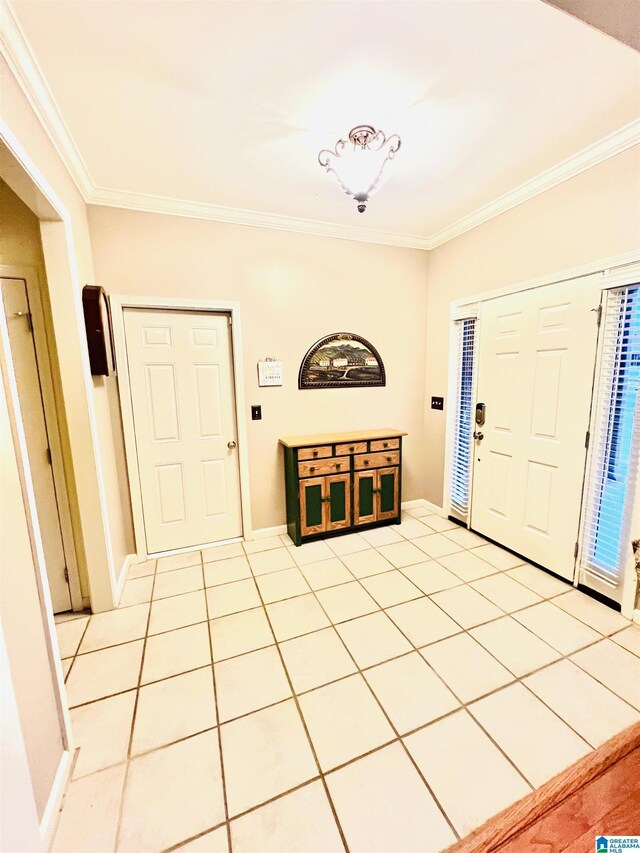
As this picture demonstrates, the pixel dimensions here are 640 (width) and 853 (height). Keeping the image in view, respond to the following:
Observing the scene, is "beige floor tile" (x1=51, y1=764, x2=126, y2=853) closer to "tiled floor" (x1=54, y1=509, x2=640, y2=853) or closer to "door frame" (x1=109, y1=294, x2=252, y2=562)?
"tiled floor" (x1=54, y1=509, x2=640, y2=853)

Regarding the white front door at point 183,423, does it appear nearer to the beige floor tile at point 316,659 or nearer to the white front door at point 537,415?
the beige floor tile at point 316,659

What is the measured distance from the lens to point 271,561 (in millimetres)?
2760

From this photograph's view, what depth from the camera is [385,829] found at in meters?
1.13

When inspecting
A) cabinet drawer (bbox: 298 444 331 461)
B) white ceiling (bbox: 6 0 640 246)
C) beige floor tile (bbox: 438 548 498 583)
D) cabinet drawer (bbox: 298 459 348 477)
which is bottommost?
beige floor tile (bbox: 438 548 498 583)

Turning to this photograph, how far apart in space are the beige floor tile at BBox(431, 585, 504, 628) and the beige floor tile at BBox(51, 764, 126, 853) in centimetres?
177

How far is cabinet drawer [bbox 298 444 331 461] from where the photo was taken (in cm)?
290

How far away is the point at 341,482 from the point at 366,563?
707 mm

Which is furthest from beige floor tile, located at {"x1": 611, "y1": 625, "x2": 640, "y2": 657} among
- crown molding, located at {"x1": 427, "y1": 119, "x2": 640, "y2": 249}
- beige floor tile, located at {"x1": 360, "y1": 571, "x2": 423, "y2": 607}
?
crown molding, located at {"x1": 427, "y1": 119, "x2": 640, "y2": 249}

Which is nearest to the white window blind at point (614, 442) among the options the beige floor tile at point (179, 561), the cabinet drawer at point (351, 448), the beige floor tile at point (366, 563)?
the beige floor tile at point (366, 563)

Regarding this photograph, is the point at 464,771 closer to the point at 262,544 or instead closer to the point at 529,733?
the point at 529,733

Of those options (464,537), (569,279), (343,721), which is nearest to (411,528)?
(464,537)

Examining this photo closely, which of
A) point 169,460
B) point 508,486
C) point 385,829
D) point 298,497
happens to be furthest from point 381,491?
point 385,829

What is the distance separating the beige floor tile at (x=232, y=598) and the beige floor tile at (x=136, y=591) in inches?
16.9

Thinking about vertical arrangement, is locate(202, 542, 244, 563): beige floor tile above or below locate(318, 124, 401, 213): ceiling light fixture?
below
